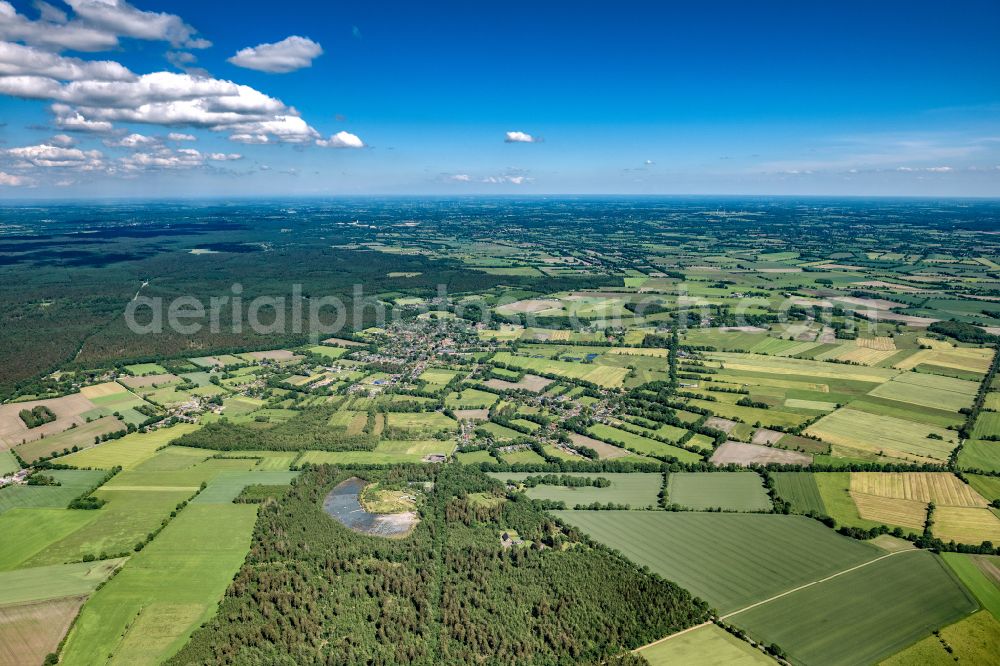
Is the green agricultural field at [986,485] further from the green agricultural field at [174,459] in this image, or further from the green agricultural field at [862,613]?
the green agricultural field at [174,459]

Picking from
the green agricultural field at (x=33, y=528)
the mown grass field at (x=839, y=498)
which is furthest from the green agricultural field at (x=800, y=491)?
the green agricultural field at (x=33, y=528)

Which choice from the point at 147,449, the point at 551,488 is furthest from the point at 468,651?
the point at 147,449

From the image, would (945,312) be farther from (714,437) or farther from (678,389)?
(714,437)

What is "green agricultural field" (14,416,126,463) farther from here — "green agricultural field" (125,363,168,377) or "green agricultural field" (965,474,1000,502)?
"green agricultural field" (965,474,1000,502)

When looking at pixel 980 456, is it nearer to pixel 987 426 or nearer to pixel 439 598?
pixel 987 426

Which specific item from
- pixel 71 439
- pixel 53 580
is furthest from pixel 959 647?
pixel 71 439
